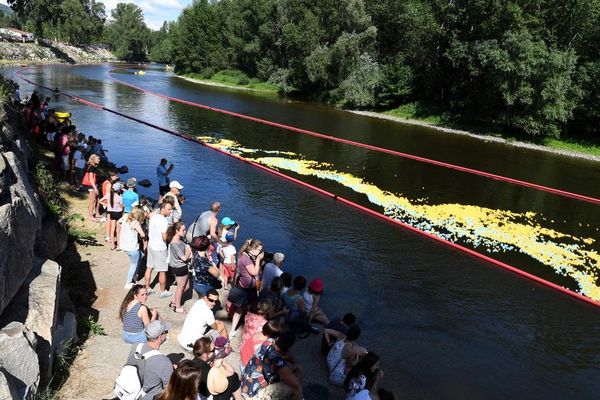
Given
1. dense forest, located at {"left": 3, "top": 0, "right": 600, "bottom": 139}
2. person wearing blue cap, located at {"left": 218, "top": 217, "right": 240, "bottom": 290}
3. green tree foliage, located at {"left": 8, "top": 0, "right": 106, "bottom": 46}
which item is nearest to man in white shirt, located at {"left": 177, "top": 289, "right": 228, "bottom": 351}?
person wearing blue cap, located at {"left": 218, "top": 217, "right": 240, "bottom": 290}

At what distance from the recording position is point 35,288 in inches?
307

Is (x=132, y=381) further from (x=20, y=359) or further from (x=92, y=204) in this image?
(x=92, y=204)

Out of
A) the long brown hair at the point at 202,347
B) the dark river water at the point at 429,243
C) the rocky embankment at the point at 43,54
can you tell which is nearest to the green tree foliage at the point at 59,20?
the rocky embankment at the point at 43,54

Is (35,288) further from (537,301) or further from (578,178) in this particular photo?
(578,178)

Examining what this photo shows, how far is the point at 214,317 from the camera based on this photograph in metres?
9.85

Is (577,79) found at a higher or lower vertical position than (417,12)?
lower

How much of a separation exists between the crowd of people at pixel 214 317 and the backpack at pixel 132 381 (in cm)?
3

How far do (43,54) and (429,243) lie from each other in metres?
133

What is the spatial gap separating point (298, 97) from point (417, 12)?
82.6 feet

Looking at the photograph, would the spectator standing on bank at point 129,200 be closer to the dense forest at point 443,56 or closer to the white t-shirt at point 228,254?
the white t-shirt at point 228,254

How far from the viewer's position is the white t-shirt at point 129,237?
11.0 m

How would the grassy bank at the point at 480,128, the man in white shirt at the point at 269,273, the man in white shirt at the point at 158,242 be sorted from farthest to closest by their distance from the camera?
the grassy bank at the point at 480,128 < the man in white shirt at the point at 269,273 < the man in white shirt at the point at 158,242

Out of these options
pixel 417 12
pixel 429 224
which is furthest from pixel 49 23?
pixel 429 224

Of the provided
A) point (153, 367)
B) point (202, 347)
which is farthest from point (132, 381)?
point (202, 347)
